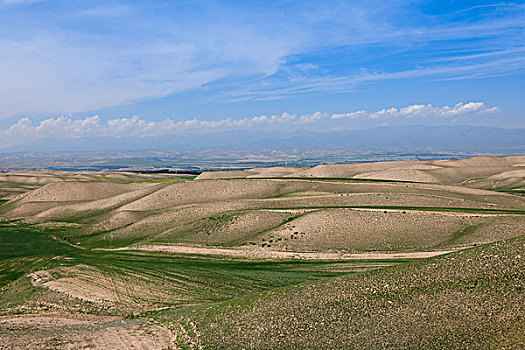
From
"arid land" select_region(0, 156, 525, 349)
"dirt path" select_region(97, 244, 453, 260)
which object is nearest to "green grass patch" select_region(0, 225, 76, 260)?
"arid land" select_region(0, 156, 525, 349)

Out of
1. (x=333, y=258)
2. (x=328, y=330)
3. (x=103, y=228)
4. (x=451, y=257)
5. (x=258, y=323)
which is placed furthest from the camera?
(x=103, y=228)

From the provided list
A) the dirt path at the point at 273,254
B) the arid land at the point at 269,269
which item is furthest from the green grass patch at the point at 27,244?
the dirt path at the point at 273,254

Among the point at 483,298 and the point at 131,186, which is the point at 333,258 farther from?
the point at 131,186

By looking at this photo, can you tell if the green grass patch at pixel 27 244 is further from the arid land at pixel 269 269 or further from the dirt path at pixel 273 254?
the dirt path at pixel 273 254

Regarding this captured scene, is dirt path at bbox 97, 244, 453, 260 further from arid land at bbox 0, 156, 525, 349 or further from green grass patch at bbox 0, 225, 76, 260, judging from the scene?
green grass patch at bbox 0, 225, 76, 260

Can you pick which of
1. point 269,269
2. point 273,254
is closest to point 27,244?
point 273,254

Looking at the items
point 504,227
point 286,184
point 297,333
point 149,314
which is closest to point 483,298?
point 297,333

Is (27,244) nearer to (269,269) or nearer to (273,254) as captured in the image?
(273,254)
